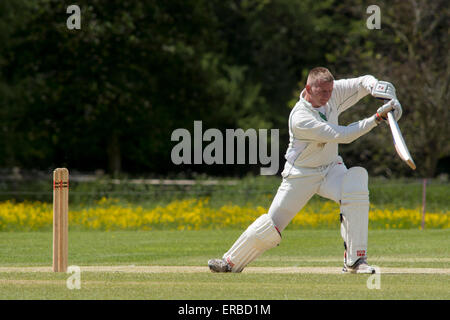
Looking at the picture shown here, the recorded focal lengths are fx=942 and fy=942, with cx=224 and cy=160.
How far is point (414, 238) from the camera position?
16016 mm

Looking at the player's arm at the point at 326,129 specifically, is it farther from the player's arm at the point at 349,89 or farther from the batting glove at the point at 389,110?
the player's arm at the point at 349,89

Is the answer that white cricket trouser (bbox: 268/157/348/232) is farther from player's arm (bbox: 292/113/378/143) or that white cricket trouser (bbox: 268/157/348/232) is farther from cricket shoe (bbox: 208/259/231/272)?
cricket shoe (bbox: 208/259/231/272)

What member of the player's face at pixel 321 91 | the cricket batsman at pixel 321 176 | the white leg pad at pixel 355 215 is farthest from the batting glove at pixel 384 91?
the white leg pad at pixel 355 215

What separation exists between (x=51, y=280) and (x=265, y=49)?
37.4 meters

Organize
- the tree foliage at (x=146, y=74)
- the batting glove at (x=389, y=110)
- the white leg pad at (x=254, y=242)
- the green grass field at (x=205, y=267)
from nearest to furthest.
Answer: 1. the green grass field at (x=205, y=267)
2. the batting glove at (x=389, y=110)
3. the white leg pad at (x=254, y=242)
4. the tree foliage at (x=146, y=74)

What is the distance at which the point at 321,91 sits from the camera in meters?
9.72

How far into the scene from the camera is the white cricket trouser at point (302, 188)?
9.84 meters

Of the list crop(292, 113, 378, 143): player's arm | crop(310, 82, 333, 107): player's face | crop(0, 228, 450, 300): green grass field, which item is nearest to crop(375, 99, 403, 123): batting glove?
crop(292, 113, 378, 143): player's arm

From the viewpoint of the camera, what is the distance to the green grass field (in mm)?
7969

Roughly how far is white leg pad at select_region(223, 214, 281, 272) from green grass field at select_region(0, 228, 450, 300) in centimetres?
17


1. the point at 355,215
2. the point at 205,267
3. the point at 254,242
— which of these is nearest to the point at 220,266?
the point at 254,242

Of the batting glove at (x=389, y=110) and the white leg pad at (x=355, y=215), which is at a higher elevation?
the batting glove at (x=389, y=110)
